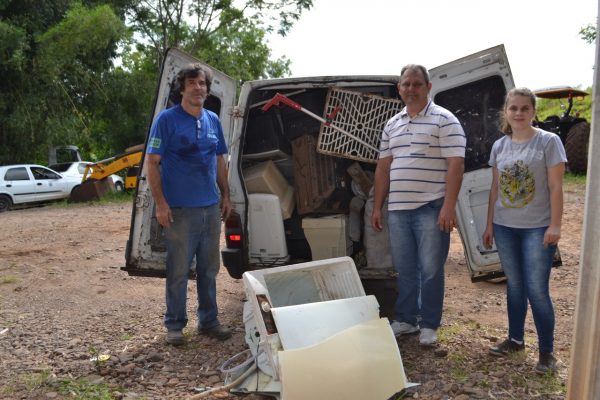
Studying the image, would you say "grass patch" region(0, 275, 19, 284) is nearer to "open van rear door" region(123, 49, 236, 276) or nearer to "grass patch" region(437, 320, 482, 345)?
"open van rear door" region(123, 49, 236, 276)

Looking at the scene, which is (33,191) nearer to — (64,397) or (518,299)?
(64,397)

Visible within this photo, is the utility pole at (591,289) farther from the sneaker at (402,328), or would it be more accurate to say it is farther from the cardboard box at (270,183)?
the cardboard box at (270,183)

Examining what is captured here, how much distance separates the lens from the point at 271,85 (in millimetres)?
4395

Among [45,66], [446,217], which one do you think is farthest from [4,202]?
[446,217]

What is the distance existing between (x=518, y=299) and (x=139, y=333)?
279cm

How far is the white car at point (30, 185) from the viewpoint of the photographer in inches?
595

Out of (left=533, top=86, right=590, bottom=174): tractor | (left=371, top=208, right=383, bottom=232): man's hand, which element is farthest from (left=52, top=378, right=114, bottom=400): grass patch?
(left=533, top=86, right=590, bottom=174): tractor

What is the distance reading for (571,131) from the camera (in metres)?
13.8

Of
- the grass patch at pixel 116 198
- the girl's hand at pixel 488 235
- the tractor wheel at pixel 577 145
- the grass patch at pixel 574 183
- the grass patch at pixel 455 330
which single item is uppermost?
the tractor wheel at pixel 577 145

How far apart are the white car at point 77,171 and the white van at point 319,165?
44.2 feet

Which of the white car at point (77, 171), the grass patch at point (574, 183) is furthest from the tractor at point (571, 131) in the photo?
the white car at point (77, 171)

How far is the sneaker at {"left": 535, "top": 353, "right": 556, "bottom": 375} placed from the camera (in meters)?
3.46

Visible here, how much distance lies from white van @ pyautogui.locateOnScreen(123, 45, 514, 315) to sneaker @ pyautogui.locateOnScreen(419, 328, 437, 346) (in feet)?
1.78

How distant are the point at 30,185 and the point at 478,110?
1407cm
